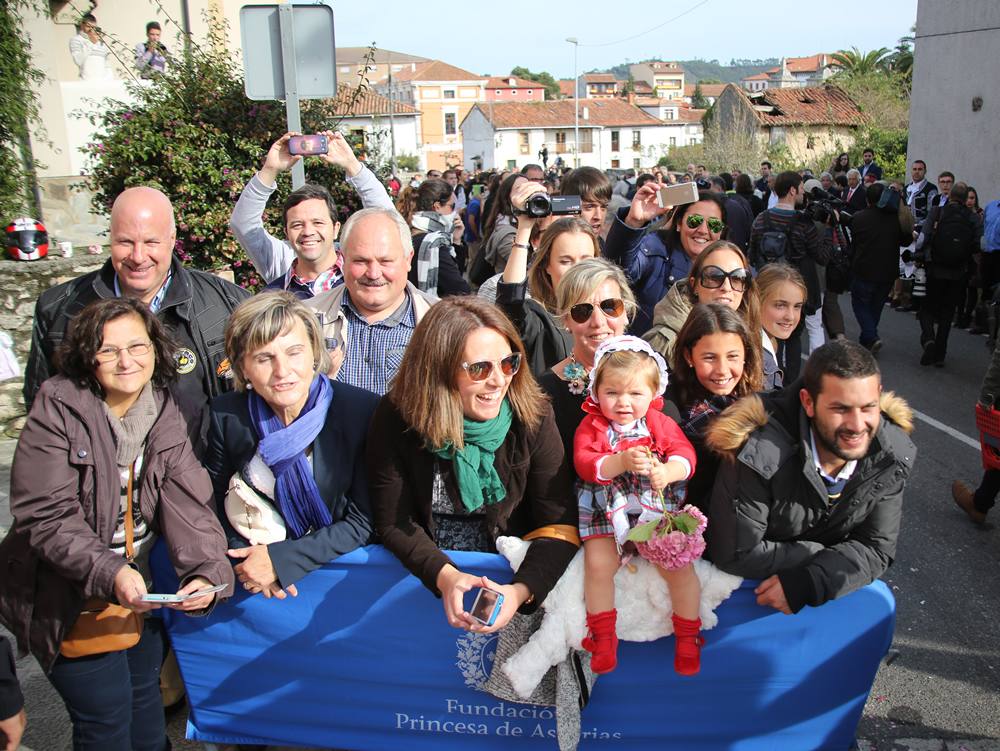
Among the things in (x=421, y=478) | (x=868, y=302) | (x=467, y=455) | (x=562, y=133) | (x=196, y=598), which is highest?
(x=562, y=133)

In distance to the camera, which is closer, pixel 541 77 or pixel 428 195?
pixel 428 195

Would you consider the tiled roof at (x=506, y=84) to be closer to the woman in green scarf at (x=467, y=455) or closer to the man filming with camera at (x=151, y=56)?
the man filming with camera at (x=151, y=56)

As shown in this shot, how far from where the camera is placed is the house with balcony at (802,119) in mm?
39219

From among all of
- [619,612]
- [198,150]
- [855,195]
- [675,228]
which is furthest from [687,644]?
[855,195]

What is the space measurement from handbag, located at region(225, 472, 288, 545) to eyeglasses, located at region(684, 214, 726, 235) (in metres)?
3.15

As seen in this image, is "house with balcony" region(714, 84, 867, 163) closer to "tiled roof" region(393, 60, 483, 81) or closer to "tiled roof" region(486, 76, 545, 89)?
"tiled roof" region(393, 60, 483, 81)

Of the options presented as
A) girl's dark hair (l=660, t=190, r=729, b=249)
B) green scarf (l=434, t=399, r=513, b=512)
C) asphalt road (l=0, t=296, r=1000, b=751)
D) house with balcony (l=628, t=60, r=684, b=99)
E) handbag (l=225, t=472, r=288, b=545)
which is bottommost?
asphalt road (l=0, t=296, r=1000, b=751)

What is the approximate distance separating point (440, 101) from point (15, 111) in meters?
95.1

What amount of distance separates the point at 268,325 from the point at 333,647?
1.11m

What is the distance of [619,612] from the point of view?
2.55 m

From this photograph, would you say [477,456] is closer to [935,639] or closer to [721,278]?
[721,278]

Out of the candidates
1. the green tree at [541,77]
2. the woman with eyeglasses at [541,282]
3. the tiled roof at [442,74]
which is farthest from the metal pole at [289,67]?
the green tree at [541,77]

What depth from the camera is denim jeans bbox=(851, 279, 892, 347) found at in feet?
30.7

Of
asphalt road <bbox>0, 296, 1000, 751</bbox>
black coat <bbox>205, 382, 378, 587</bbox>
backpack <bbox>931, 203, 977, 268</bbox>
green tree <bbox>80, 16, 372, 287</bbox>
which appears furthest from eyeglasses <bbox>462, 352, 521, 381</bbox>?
backpack <bbox>931, 203, 977, 268</bbox>
